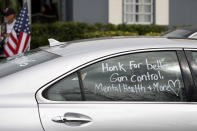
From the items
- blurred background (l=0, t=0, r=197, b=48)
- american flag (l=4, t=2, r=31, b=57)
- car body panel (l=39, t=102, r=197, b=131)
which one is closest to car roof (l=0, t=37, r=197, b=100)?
car body panel (l=39, t=102, r=197, b=131)

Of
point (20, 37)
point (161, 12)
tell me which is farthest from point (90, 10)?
point (20, 37)

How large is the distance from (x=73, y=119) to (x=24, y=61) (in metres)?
0.84

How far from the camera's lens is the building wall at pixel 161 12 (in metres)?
15.4

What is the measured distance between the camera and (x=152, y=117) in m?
3.92

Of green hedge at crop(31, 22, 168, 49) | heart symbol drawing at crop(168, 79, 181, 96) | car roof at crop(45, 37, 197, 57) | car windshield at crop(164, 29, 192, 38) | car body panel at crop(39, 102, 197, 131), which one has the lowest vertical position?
green hedge at crop(31, 22, 168, 49)

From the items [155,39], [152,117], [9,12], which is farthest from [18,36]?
[152,117]

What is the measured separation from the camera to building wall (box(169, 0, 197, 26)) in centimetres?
1540

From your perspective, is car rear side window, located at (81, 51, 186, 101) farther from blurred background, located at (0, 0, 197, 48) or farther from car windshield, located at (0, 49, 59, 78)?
blurred background, located at (0, 0, 197, 48)

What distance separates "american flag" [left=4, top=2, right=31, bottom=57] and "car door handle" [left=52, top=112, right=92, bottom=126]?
6.29m

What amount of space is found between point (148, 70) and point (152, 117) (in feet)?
1.45

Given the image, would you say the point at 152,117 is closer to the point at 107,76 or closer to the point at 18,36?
the point at 107,76

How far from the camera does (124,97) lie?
4.04 m

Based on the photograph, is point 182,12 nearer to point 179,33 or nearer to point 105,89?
point 179,33

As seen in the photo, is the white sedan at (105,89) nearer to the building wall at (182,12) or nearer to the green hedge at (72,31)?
the green hedge at (72,31)
